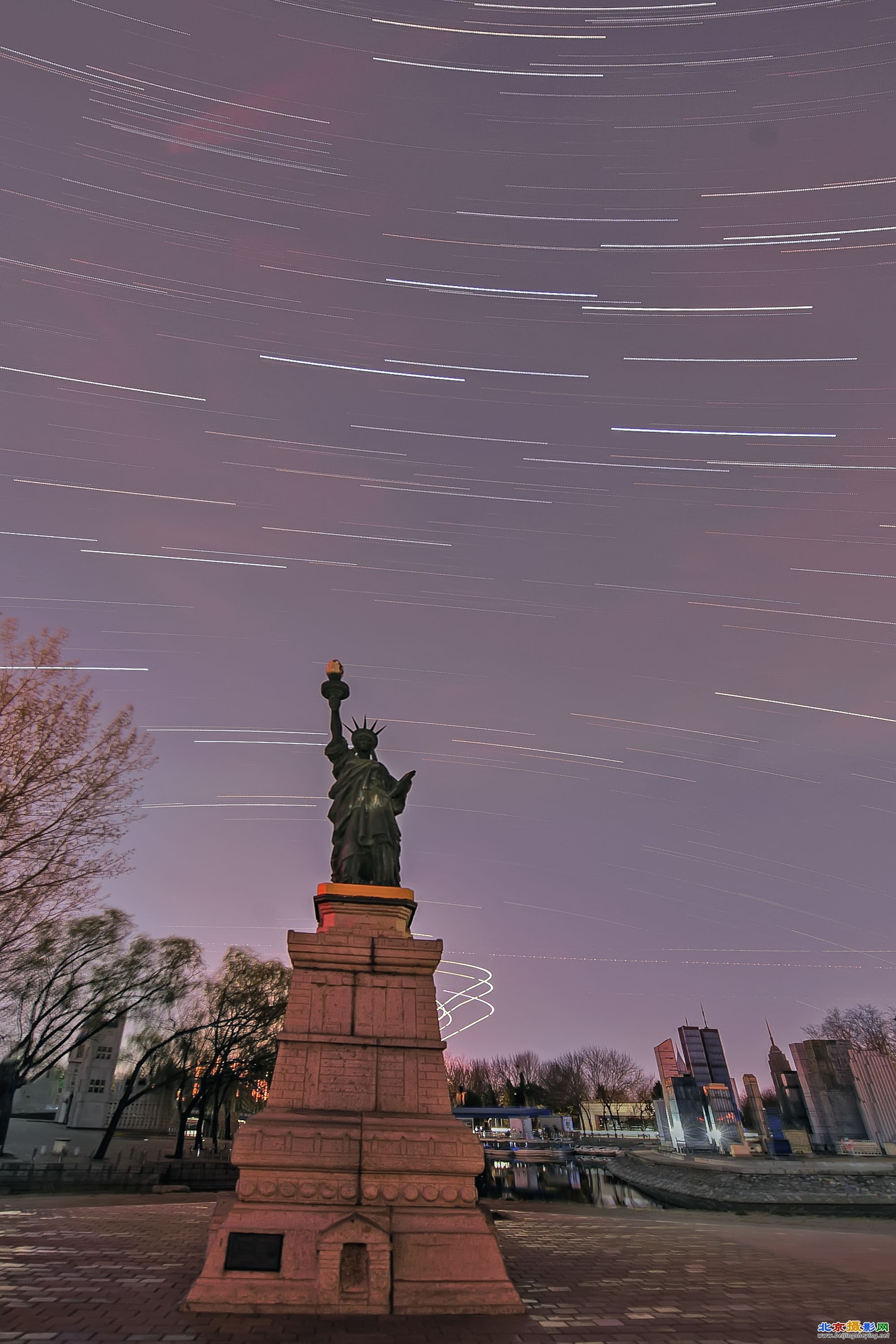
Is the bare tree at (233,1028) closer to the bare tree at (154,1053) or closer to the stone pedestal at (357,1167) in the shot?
the bare tree at (154,1053)

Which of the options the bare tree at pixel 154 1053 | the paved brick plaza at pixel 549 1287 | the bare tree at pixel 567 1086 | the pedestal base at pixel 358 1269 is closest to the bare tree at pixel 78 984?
the bare tree at pixel 154 1053

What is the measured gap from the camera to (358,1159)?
8.09 metres

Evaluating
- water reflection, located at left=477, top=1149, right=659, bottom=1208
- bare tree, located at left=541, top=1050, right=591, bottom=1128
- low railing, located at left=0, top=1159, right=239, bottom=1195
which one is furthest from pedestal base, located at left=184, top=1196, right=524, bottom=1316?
bare tree, located at left=541, top=1050, right=591, bottom=1128

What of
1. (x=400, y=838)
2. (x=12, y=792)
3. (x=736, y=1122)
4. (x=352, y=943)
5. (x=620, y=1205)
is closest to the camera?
(x=352, y=943)

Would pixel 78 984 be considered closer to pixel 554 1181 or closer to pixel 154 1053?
pixel 154 1053

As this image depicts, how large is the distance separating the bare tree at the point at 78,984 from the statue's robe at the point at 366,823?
16.9 meters

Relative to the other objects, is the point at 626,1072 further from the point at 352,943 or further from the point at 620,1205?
the point at 352,943

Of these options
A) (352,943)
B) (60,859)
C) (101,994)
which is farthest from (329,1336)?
(101,994)

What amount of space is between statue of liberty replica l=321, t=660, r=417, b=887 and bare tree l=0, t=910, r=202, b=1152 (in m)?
16.6

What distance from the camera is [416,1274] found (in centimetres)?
737

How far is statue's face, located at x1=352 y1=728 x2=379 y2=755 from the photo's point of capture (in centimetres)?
1384

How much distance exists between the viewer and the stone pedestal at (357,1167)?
23.7 ft

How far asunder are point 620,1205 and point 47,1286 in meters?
27.3

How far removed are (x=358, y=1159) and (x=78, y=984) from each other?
24.1 meters
